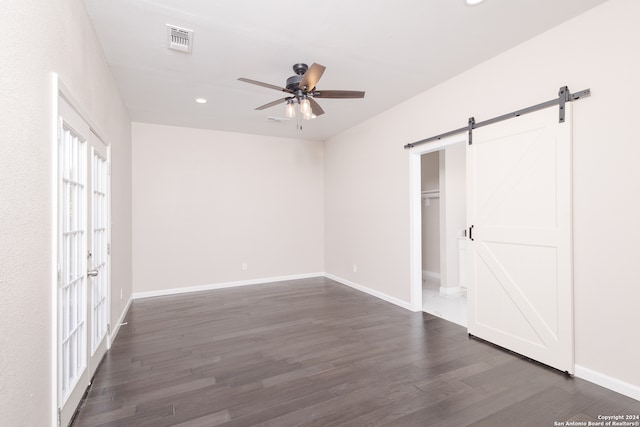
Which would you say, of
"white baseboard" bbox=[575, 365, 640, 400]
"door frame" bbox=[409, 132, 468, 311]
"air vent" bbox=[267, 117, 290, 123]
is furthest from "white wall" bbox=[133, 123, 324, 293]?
"white baseboard" bbox=[575, 365, 640, 400]

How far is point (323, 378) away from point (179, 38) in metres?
3.18

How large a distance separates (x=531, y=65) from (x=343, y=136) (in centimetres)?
346

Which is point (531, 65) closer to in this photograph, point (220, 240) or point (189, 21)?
point (189, 21)

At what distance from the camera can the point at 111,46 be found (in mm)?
2889

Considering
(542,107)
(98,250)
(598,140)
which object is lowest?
(98,250)

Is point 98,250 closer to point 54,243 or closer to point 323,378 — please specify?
point 54,243

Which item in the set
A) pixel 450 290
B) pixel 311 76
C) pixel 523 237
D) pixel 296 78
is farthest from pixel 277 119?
pixel 450 290

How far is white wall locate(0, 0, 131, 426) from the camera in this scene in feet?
4.01

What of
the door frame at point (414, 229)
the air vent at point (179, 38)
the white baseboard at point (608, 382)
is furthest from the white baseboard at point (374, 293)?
the air vent at point (179, 38)

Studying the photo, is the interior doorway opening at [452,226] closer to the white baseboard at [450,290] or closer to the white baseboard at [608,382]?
the white baseboard at [450,290]

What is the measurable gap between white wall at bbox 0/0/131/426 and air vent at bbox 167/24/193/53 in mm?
764

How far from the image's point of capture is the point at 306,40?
2.84 metres

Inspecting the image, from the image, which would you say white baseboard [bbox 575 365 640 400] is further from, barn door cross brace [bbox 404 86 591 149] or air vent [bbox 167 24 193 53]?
air vent [bbox 167 24 193 53]

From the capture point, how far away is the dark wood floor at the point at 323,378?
2.12 meters
